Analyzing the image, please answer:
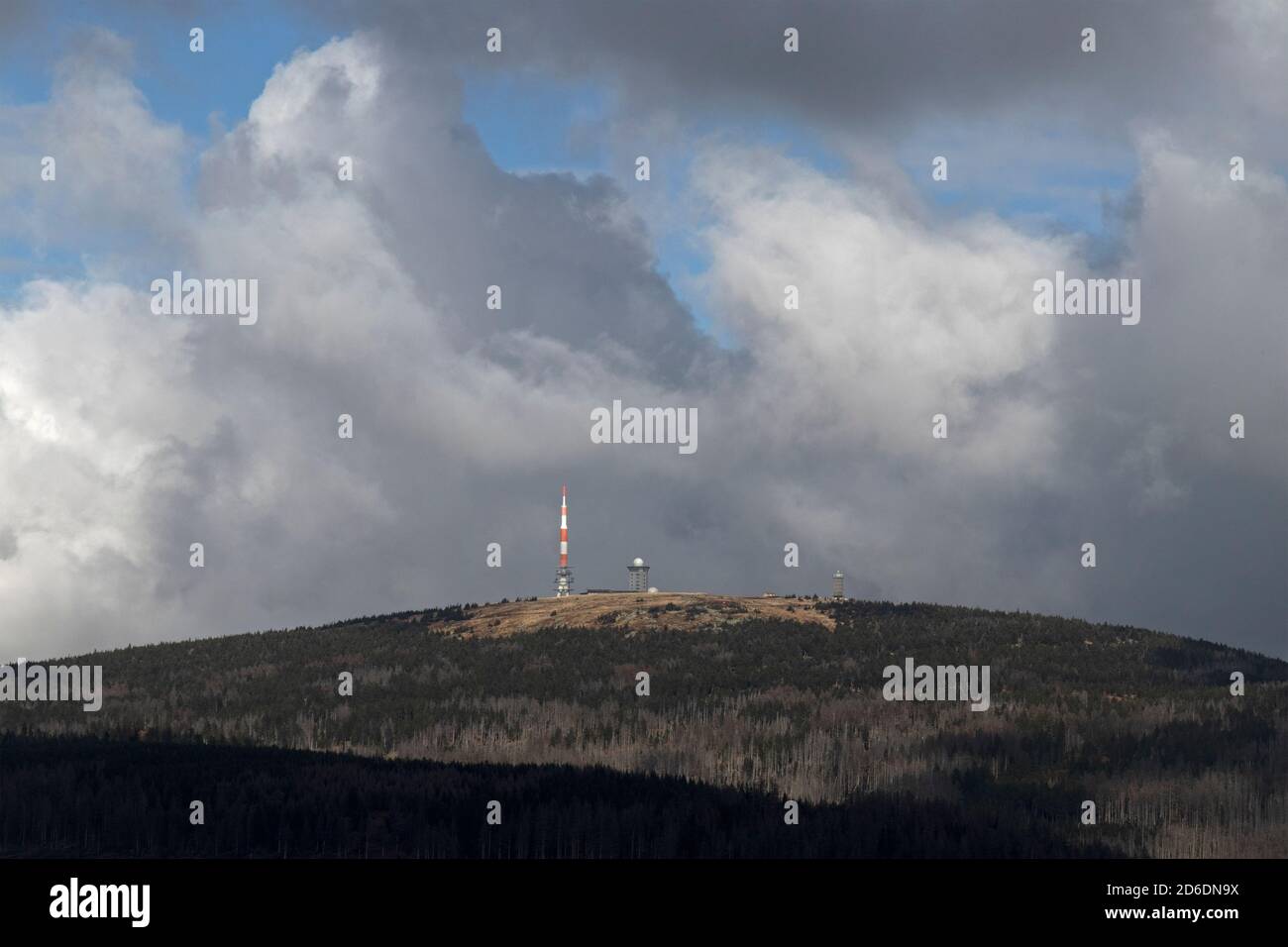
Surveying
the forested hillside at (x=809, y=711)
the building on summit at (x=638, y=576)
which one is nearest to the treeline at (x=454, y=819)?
the forested hillside at (x=809, y=711)

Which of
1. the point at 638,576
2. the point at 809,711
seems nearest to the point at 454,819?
the point at 809,711

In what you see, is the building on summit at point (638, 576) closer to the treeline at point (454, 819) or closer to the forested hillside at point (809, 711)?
the forested hillside at point (809, 711)

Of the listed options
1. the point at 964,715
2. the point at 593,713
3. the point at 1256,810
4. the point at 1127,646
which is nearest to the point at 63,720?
the point at 593,713

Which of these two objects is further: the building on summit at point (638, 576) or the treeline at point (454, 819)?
Result: the building on summit at point (638, 576)

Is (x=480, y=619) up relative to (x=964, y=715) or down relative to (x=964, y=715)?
up

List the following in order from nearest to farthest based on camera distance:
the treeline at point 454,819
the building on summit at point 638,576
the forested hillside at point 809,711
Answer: the treeline at point 454,819, the forested hillside at point 809,711, the building on summit at point 638,576

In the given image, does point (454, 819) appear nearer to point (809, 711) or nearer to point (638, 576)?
point (809, 711)
